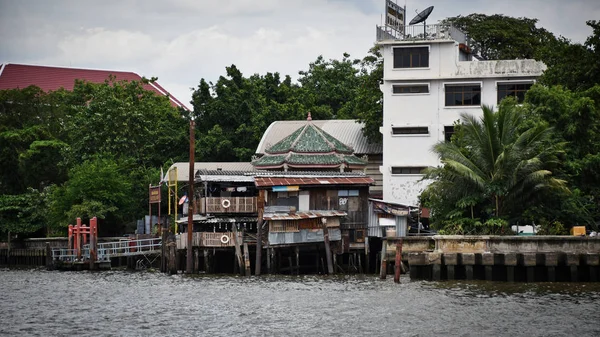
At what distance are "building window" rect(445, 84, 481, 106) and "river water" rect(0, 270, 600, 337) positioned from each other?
689 inches

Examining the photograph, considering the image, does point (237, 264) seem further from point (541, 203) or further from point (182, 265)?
point (541, 203)

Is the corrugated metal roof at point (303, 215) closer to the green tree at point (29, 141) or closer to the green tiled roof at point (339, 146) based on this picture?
the green tiled roof at point (339, 146)

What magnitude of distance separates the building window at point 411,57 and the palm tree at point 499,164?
13458 mm

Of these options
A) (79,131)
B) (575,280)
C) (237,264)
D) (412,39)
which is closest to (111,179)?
(79,131)

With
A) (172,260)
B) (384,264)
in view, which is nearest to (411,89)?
(384,264)

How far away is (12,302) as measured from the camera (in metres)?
41.6

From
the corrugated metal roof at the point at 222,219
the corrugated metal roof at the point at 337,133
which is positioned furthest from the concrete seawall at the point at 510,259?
the corrugated metal roof at the point at 337,133

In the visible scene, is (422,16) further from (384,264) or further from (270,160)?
(384,264)

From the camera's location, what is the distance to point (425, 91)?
63844 millimetres

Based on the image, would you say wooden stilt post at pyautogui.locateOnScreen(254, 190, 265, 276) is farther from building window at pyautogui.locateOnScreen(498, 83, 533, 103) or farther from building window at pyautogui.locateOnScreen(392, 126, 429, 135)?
building window at pyautogui.locateOnScreen(498, 83, 533, 103)

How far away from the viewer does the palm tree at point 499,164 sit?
160 ft

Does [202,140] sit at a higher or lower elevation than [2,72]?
lower

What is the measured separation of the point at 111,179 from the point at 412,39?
21450 millimetres

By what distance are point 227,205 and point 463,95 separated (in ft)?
56.8
